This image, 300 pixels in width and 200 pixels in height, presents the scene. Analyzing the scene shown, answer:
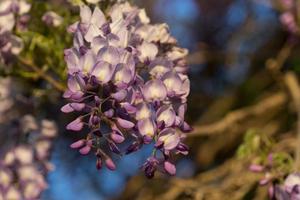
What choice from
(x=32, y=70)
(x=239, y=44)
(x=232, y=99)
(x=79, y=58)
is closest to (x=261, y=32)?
(x=239, y=44)

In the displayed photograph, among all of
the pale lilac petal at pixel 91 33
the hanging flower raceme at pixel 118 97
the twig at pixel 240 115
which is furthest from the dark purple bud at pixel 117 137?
the twig at pixel 240 115

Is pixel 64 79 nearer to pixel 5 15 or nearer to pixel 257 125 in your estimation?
pixel 5 15

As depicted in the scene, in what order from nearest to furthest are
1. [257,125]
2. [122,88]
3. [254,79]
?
[122,88] → [257,125] → [254,79]

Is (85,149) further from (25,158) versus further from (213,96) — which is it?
(213,96)

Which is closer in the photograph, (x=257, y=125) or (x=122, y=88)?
(x=122, y=88)

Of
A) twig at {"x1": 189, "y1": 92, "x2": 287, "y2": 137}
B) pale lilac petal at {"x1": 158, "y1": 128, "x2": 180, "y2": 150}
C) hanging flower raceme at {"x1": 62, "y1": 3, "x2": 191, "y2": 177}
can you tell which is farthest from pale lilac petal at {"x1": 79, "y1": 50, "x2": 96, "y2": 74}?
twig at {"x1": 189, "y1": 92, "x2": 287, "y2": 137}

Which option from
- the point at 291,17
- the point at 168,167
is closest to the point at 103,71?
the point at 168,167
